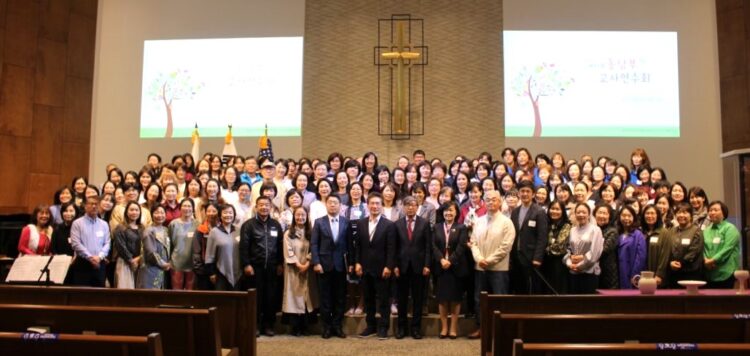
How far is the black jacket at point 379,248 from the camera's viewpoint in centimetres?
550

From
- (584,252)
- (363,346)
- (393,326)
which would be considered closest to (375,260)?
(393,326)

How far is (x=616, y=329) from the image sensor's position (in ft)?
9.33

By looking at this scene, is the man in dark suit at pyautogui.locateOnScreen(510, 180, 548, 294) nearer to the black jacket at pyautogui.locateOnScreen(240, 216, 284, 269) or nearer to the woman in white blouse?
the woman in white blouse

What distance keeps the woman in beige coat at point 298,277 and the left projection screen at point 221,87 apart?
4210mm

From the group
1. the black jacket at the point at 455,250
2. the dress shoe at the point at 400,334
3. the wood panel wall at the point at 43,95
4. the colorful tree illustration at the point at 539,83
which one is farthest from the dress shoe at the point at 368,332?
the wood panel wall at the point at 43,95

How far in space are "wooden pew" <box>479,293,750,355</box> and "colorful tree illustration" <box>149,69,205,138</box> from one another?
7595 millimetres

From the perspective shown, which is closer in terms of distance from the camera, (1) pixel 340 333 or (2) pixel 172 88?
(1) pixel 340 333

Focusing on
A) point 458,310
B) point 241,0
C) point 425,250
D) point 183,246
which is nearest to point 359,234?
point 425,250

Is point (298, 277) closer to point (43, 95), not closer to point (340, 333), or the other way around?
point (340, 333)

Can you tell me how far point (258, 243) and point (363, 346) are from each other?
126 centimetres

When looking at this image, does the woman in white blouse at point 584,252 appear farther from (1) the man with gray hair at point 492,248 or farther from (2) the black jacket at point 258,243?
(2) the black jacket at point 258,243

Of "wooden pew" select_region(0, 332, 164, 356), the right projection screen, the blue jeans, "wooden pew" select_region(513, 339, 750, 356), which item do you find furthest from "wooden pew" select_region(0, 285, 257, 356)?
the right projection screen

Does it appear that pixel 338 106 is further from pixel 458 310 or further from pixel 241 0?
pixel 458 310

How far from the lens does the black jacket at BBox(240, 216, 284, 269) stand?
5469 mm
